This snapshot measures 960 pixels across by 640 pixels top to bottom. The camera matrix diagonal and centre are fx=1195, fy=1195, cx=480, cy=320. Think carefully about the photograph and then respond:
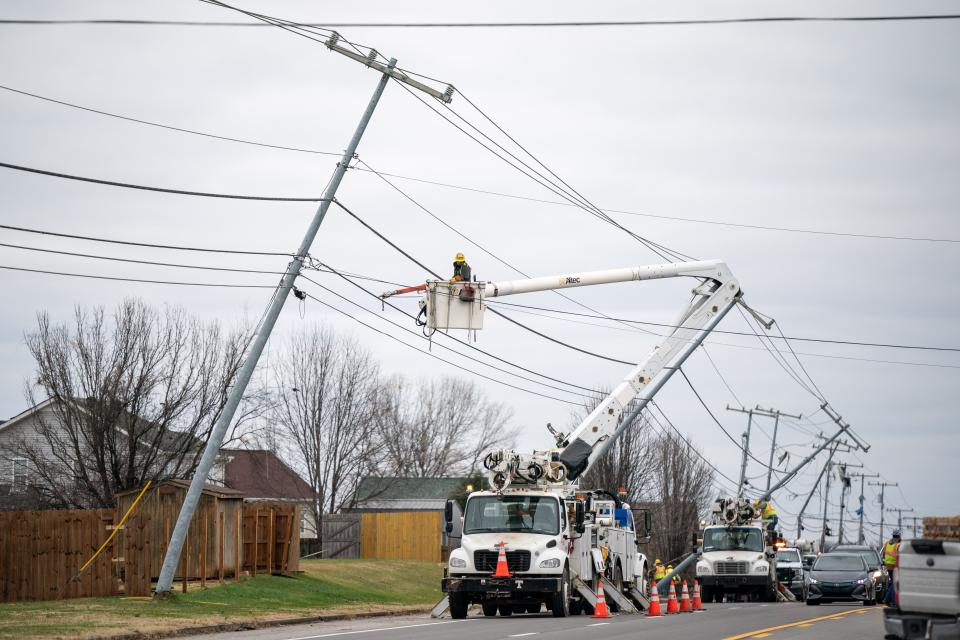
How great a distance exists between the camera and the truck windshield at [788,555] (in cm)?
4434

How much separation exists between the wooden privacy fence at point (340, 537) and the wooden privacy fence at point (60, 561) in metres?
22.4

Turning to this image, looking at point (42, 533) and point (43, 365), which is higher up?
point (43, 365)

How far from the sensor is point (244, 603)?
25.6 meters

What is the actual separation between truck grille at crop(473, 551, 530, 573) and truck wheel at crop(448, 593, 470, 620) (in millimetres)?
787

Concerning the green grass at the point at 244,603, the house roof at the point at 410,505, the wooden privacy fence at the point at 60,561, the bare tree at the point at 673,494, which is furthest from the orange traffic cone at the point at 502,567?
the house roof at the point at 410,505

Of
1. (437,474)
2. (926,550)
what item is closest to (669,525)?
(437,474)

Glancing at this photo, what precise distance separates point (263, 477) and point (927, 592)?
5193 centimetres

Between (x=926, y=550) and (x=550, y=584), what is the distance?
1141cm

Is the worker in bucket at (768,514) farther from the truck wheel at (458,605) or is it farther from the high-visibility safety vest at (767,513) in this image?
the truck wheel at (458,605)

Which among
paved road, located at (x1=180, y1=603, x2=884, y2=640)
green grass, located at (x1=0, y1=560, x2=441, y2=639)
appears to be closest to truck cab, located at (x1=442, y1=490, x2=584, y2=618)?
paved road, located at (x1=180, y1=603, x2=884, y2=640)

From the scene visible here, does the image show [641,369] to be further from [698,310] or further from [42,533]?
[42,533]

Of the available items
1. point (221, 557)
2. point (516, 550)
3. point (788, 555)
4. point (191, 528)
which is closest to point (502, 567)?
point (516, 550)

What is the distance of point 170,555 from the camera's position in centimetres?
2309

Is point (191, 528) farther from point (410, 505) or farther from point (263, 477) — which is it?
point (410, 505)
